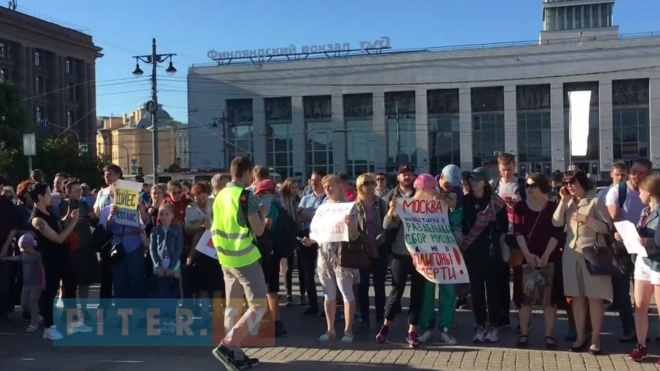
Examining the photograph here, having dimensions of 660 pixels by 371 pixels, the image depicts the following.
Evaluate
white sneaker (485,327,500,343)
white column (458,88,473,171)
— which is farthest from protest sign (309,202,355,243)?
white column (458,88,473,171)

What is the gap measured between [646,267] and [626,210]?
150 cm

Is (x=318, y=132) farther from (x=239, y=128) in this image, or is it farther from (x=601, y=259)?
(x=601, y=259)

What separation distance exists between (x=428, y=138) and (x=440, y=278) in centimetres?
5749

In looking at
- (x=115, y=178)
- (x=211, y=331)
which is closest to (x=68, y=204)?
(x=115, y=178)

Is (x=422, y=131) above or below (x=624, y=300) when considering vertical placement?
above

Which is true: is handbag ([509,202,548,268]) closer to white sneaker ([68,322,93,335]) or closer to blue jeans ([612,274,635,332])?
blue jeans ([612,274,635,332])

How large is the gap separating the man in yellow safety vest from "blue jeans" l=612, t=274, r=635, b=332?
4069 mm

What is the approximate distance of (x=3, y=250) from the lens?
9.26 m

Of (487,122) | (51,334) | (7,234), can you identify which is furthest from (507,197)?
(487,122)

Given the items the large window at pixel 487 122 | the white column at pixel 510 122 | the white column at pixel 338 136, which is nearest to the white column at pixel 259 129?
the white column at pixel 338 136

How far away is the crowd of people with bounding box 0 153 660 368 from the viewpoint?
722 cm

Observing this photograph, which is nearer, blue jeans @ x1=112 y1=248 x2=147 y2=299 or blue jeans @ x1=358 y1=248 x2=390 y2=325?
blue jeans @ x1=358 y1=248 x2=390 y2=325

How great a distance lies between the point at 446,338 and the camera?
322 inches

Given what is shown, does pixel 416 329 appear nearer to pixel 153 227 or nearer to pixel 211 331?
pixel 211 331
